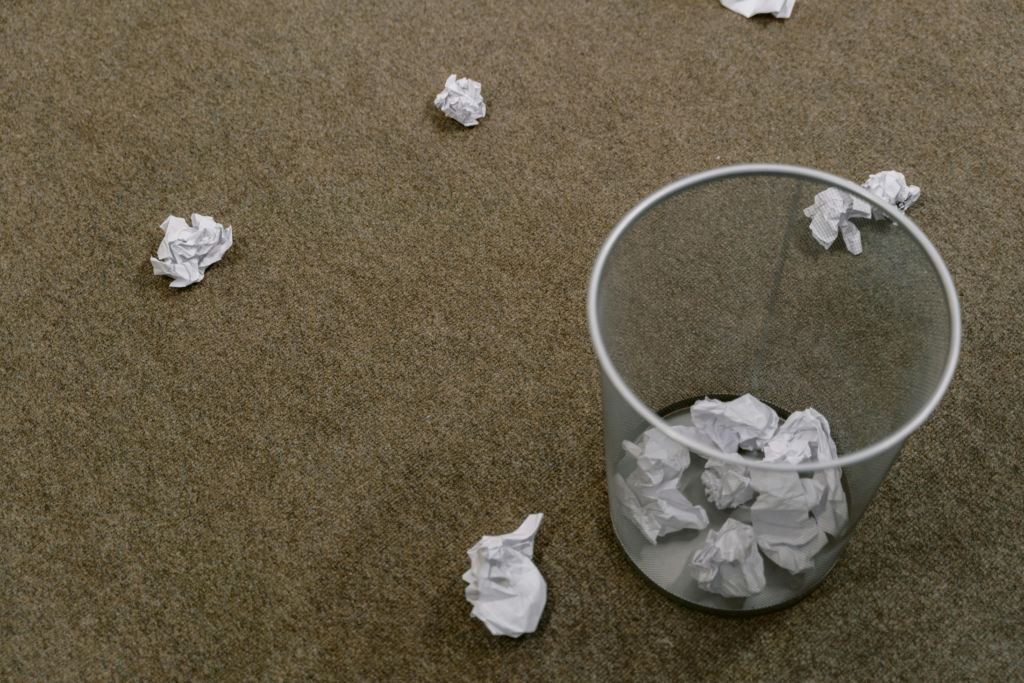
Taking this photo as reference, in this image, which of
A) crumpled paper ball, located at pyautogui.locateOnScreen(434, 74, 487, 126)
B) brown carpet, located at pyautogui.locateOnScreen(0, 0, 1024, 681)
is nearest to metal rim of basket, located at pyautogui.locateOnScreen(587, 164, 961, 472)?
brown carpet, located at pyautogui.locateOnScreen(0, 0, 1024, 681)

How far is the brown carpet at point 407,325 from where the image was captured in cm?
93

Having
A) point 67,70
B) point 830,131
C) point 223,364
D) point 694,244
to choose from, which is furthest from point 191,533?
point 830,131

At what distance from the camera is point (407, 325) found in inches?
44.5

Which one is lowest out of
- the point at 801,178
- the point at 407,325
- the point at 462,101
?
the point at 407,325

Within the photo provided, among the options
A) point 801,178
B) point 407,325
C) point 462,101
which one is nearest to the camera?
point 801,178

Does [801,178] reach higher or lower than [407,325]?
higher

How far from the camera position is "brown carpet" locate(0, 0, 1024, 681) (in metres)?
0.93

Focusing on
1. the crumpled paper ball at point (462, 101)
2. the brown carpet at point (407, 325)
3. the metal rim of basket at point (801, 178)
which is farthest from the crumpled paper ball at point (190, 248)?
the metal rim of basket at point (801, 178)

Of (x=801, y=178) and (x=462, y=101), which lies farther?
(x=462, y=101)

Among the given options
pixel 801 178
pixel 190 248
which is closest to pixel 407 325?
pixel 190 248

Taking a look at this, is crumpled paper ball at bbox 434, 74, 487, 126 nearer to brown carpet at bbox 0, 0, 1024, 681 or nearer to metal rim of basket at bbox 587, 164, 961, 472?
brown carpet at bbox 0, 0, 1024, 681

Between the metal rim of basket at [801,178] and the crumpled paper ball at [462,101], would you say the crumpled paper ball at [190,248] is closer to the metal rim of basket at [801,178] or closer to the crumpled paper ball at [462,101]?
the crumpled paper ball at [462,101]

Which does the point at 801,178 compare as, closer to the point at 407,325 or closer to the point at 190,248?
the point at 407,325

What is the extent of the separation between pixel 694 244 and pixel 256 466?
0.55m
